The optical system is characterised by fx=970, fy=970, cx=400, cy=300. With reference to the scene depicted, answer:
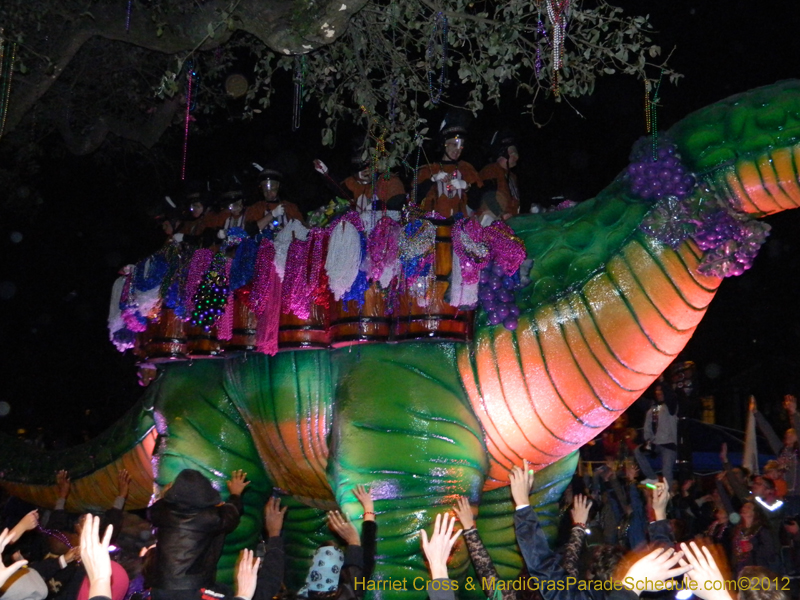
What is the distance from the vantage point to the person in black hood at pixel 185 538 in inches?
160

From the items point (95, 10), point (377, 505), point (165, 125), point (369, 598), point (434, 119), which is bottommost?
point (369, 598)

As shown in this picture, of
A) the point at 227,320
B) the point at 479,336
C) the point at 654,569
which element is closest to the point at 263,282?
the point at 227,320

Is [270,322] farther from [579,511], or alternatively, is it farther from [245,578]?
[245,578]

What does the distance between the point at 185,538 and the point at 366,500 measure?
1088 millimetres

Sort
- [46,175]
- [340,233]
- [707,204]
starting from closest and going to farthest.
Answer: [707,204] < [340,233] < [46,175]

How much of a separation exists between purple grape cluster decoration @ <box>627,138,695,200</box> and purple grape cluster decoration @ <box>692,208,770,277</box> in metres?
0.21

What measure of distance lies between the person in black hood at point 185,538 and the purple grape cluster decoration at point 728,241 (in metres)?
2.62

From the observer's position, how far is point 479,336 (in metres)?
5.25

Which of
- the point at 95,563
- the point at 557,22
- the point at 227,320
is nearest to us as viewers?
the point at 95,563

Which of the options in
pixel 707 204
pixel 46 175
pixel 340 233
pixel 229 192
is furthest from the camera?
pixel 46 175

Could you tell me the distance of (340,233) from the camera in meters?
5.37

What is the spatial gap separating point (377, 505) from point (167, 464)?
1608mm

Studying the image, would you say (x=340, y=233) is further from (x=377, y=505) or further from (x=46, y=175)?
(x=46, y=175)

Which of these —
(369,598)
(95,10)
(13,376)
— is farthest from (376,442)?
(13,376)
